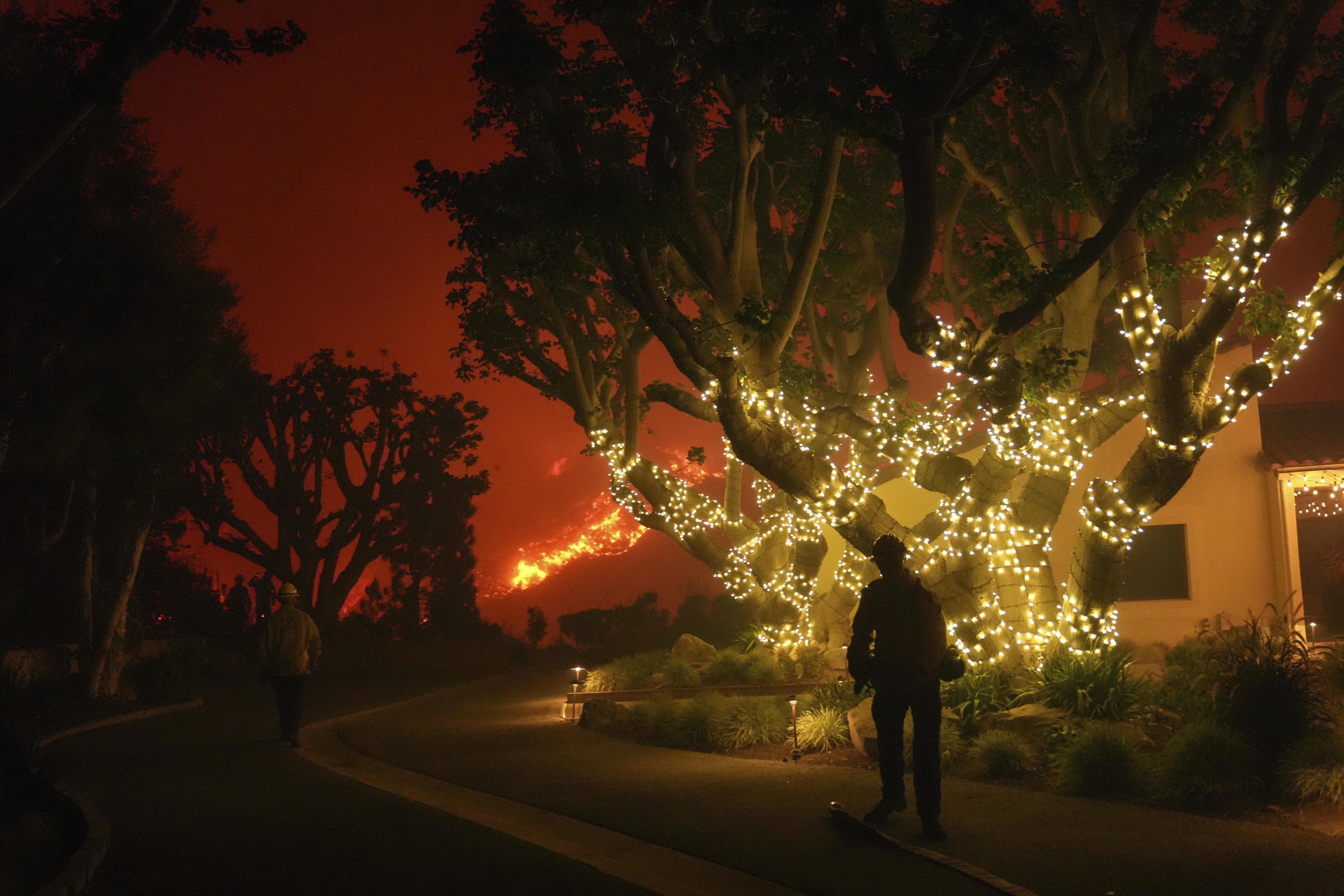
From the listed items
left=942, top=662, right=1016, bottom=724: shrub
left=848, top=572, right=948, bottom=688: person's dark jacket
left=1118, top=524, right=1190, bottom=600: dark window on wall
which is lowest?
left=942, top=662, right=1016, bottom=724: shrub

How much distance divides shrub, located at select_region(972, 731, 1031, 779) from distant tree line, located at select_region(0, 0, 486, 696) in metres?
8.01

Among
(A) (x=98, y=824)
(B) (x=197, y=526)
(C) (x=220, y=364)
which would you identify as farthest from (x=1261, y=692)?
(B) (x=197, y=526)

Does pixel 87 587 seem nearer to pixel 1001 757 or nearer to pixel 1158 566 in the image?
pixel 1001 757

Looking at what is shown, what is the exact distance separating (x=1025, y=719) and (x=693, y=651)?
10.4 metres

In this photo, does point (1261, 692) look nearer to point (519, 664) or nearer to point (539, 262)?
point (539, 262)

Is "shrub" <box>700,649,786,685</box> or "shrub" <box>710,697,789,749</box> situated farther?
"shrub" <box>700,649,786,685</box>

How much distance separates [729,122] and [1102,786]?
7.58 metres

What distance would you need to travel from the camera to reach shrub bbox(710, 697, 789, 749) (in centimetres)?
1036

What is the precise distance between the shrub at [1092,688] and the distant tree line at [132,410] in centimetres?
891

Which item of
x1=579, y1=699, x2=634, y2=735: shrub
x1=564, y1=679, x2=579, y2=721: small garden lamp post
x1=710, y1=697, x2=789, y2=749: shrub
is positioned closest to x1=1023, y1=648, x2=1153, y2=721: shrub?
x1=710, y1=697, x2=789, y2=749: shrub

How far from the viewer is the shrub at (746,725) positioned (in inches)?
408

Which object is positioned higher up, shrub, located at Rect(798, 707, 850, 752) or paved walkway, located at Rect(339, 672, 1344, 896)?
shrub, located at Rect(798, 707, 850, 752)

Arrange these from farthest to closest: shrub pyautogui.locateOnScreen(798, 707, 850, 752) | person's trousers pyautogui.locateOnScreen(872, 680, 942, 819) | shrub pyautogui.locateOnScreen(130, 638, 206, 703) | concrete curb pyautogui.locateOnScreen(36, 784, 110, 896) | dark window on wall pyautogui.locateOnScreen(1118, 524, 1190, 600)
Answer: shrub pyautogui.locateOnScreen(130, 638, 206, 703) → dark window on wall pyautogui.locateOnScreen(1118, 524, 1190, 600) → shrub pyautogui.locateOnScreen(798, 707, 850, 752) → person's trousers pyautogui.locateOnScreen(872, 680, 942, 819) → concrete curb pyautogui.locateOnScreen(36, 784, 110, 896)

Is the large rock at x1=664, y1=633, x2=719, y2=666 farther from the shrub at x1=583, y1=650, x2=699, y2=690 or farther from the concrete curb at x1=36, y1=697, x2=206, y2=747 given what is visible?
the concrete curb at x1=36, y1=697, x2=206, y2=747
